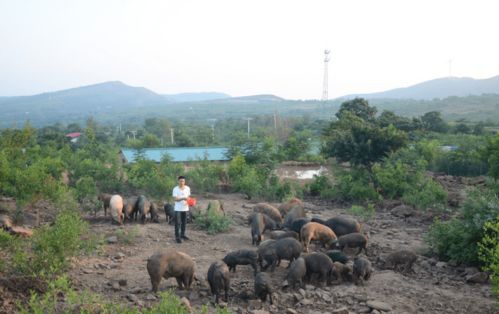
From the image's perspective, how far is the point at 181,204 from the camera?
1065 cm

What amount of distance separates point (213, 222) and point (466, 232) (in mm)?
5900

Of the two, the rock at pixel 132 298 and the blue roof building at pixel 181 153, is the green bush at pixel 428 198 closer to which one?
the rock at pixel 132 298

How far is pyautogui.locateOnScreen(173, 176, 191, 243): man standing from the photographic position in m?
10.6

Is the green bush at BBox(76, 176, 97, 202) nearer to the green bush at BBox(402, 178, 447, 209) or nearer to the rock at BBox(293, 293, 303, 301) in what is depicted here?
the rock at BBox(293, 293, 303, 301)

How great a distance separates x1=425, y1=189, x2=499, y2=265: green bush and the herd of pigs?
41.1 inches

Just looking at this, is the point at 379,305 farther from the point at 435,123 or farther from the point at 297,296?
the point at 435,123

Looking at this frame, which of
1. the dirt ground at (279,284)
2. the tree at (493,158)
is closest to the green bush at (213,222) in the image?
the dirt ground at (279,284)

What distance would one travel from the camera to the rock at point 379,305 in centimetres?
733

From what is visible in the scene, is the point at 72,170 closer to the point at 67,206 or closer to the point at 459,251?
the point at 67,206

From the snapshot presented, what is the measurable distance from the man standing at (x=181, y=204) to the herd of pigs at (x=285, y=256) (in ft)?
5.50

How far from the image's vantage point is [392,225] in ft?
44.8

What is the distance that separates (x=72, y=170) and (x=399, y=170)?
12.7 m

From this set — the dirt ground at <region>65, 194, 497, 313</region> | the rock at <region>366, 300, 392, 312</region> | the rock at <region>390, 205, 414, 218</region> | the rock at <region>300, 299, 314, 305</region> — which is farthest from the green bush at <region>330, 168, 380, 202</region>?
the rock at <region>300, 299, 314, 305</region>

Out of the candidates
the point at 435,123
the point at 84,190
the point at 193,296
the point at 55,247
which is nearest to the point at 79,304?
the point at 55,247
